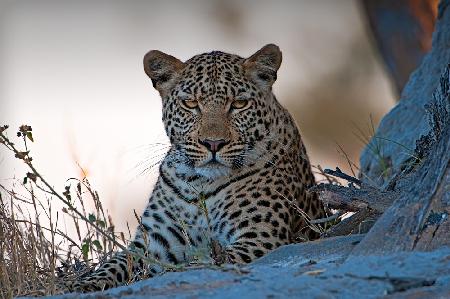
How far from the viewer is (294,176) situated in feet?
31.1

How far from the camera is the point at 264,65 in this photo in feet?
31.6

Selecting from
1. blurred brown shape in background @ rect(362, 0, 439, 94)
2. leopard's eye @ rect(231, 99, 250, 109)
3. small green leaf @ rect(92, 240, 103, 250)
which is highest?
blurred brown shape in background @ rect(362, 0, 439, 94)

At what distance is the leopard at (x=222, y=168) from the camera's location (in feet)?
A: 29.7

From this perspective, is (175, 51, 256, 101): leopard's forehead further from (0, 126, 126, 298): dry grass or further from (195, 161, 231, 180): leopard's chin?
(0, 126, 126, 298): dry grass

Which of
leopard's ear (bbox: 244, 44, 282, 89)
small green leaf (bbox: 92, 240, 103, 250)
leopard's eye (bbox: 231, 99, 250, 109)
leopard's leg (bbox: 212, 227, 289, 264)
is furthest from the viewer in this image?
leopard's ear (bbox: 244, 44, 282, 89)

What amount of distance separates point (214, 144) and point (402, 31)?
9.24m

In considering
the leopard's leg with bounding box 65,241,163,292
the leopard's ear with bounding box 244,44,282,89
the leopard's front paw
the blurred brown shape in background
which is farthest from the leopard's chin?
the blurred brown shape in background

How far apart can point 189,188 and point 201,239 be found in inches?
14.9

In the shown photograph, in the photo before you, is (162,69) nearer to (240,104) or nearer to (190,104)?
(190,104)

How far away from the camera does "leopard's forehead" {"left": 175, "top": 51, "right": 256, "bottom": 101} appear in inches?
370

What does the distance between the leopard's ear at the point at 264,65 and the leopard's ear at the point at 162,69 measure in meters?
0.52

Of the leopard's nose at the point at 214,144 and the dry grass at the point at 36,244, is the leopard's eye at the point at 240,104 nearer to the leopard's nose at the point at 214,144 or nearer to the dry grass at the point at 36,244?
the leopard's nose at the point at 214,144

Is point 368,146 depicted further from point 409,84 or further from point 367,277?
point 367,277

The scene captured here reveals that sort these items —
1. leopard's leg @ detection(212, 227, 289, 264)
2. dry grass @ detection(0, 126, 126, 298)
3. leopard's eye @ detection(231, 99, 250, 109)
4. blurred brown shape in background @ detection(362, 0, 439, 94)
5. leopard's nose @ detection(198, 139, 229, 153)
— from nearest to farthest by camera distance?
dry grass @ detection(0, 126, 126, 298) → leopard's leg @ detection(212, 227, 289, 264) → leopard's nose @ detection(198, 139, 229, 153) → leopard's eye @ detection(231, 99, 250, 109) → blurred brown shape in background @ detection(362, 0, 439, 94)
